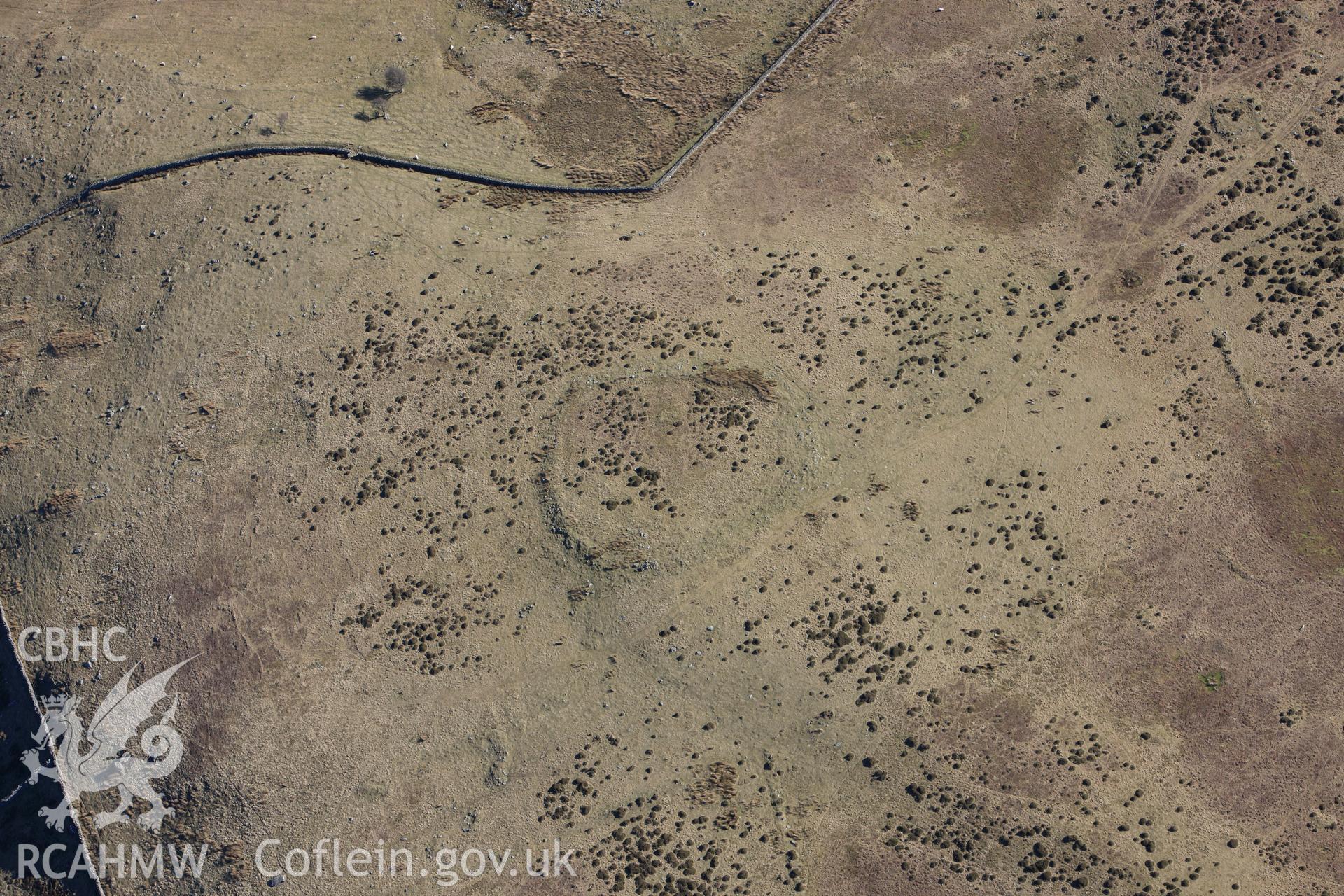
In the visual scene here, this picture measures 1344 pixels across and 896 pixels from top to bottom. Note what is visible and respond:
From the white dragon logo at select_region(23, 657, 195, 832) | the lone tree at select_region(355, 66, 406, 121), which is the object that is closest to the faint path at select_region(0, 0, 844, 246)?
the lone tree at select_region(355, 66, 406, 121)

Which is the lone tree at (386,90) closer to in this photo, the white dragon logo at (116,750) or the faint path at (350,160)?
the faint path at (350,160)

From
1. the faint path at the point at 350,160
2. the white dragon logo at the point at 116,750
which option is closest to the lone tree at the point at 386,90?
the faint path at the point at 350,160

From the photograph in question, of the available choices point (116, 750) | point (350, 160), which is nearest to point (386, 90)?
point (350, 160)

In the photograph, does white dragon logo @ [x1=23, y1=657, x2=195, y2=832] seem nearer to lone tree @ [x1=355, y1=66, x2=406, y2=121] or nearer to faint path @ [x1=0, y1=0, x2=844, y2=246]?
faint path @ [x1=0, y1=0, x2=844, y2=246]

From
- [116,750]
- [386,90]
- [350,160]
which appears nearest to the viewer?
[116,750]

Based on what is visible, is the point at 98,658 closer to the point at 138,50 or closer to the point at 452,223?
the point at 452,223

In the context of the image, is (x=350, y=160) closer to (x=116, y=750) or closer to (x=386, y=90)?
(x=386, y=90)
